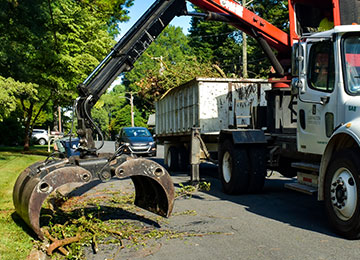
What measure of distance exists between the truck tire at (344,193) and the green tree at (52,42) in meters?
13.5

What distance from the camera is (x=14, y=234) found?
6316 mm

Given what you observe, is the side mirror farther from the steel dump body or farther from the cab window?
the steel dump body

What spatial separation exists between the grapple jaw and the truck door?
8.60 feet

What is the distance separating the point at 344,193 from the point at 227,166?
444 centimetres

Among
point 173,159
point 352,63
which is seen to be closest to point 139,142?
point 173,159

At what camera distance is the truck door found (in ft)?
22.7

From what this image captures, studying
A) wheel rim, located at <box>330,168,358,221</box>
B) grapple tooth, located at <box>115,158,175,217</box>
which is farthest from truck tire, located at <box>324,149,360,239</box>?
grapple tooth, located at <box>115,158,175,217</box>

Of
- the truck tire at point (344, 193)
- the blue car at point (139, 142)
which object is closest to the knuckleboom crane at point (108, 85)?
the truck tire at point (344, 193)

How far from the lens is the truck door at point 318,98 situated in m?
6.91

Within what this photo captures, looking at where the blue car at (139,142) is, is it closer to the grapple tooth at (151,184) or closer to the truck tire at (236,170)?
the truck tire at (236,170)

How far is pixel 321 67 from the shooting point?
282 inches

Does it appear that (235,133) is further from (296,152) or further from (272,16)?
(272,16)

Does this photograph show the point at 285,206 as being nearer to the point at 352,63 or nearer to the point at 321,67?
the point at 321,67

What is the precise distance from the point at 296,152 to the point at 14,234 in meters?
4.98
